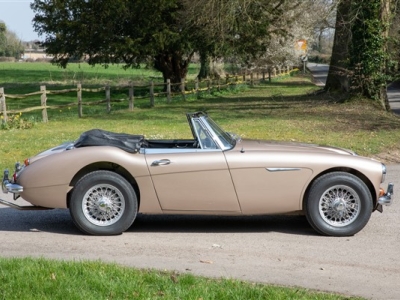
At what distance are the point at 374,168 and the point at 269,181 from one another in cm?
113

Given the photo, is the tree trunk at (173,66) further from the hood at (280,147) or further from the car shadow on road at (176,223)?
the hood at (280,147)

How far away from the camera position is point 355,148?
15305 mm

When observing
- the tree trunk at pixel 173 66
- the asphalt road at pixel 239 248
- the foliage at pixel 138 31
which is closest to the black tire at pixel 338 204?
the asphalt road at pixel 239 248

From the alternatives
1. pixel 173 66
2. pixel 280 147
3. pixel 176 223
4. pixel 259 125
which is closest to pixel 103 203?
pixel 176 223

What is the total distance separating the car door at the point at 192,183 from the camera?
7.80 metres

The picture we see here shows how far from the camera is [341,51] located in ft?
91.7

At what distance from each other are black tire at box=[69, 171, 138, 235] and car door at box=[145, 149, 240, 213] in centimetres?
34

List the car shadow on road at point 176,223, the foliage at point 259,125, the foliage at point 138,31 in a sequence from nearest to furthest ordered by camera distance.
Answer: the car shadow on road at point 176,223 < the foliage at point 259,125 < the foliage at point 138,31

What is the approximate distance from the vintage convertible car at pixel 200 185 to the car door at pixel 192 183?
0.01 meters

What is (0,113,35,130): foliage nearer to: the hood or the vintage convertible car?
the vintage convertible car

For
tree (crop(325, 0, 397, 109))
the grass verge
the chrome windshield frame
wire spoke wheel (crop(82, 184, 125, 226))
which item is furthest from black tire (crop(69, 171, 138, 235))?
tree (crop(325, 0, 397, 109))

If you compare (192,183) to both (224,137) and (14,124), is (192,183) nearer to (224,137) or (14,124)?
(224,137)

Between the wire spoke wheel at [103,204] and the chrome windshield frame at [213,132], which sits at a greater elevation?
the chrome windshield frame at [213,132]

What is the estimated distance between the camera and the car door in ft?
25.6
